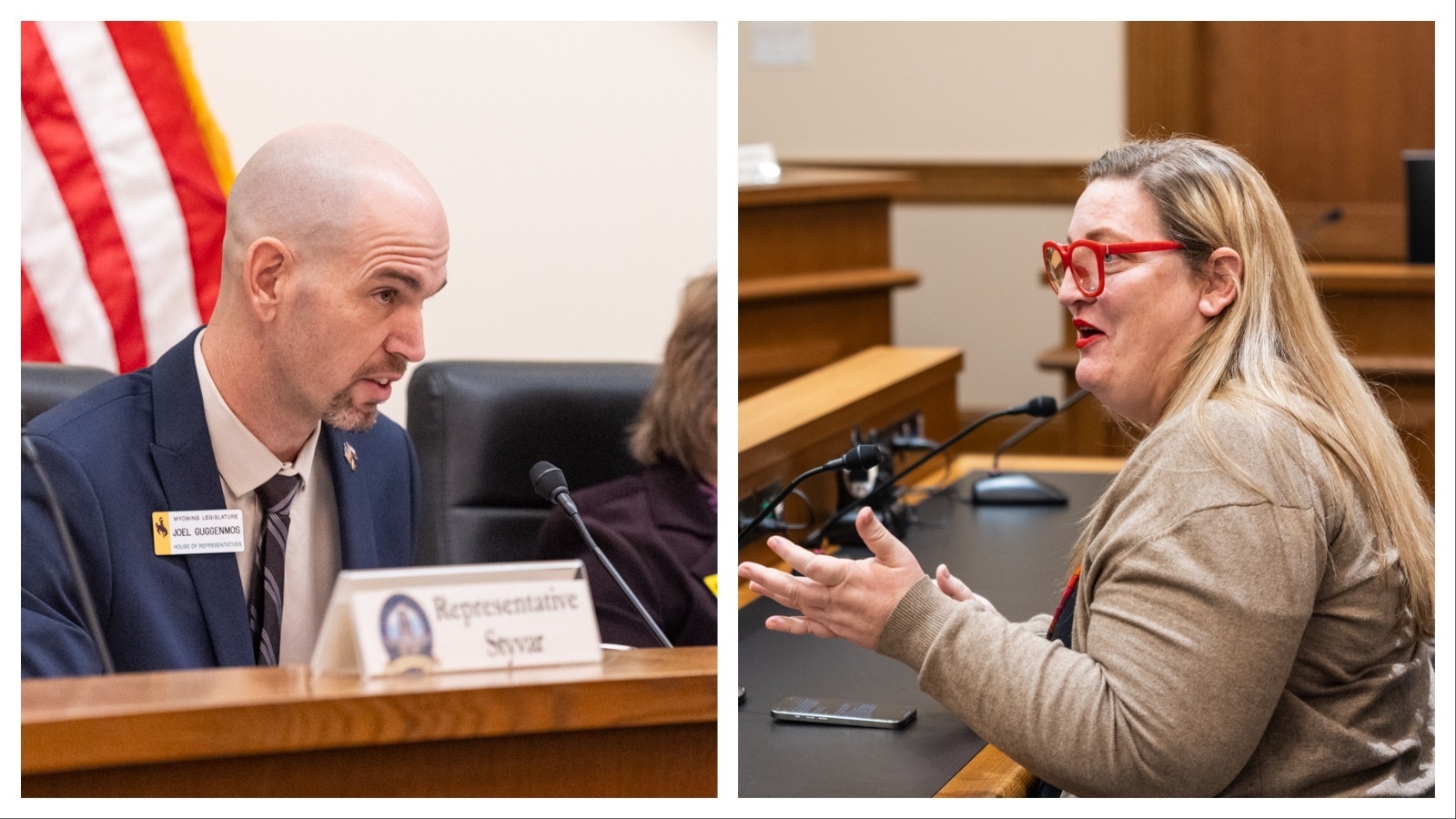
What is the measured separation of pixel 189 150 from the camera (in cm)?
175

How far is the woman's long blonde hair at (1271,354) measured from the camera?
51.4 inches

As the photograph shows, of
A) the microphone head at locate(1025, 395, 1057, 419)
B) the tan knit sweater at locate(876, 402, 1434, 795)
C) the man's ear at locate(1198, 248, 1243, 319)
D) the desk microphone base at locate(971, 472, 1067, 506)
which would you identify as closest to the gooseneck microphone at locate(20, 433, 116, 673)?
the tan knit sweater at locate(876, 402, 1434, 795)

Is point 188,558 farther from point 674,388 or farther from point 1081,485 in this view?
point 1081,485

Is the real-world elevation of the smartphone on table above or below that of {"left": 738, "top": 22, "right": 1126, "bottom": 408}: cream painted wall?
below

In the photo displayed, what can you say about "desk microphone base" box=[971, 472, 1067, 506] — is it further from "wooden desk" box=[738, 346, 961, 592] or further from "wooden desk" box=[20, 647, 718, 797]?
"wooden desk" box=[20, 647, 718, 797]

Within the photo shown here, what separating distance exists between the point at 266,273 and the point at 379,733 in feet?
1.59

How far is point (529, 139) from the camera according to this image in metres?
1.76

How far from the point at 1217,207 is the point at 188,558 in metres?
1.02

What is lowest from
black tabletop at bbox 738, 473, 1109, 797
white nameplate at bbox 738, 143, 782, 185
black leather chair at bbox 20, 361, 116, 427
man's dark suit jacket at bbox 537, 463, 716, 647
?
black tabletop at bbox 738, 473, 1109, 797

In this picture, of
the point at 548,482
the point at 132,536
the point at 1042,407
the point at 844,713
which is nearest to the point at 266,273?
the point at 132,536

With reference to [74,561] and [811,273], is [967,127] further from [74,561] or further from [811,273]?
[74,561]

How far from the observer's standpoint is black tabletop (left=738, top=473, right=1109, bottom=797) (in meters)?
1.46

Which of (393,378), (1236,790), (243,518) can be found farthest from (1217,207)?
(243,518)

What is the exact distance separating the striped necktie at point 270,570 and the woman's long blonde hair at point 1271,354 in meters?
0.77
